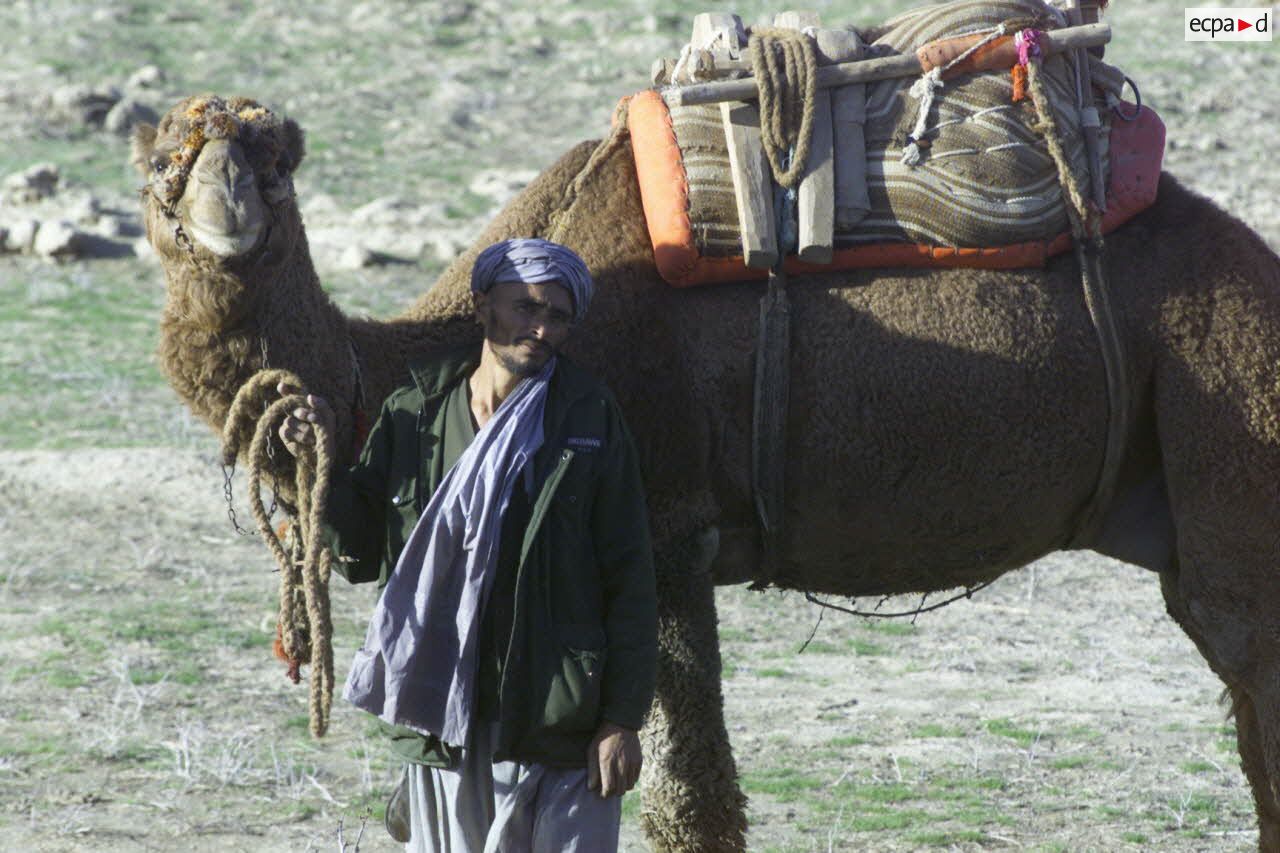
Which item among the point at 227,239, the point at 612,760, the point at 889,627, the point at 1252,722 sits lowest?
the point at 889,627

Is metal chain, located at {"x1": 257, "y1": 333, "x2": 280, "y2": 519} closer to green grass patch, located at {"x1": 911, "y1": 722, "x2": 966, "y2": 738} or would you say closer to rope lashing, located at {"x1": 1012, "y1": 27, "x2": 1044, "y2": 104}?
rope lashing, located at {"x1": 1012, "y1": 27, "x2": 1044, "y2": 104}

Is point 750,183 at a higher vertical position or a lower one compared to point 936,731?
higher

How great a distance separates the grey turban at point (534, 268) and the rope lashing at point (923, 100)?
117 centimetres

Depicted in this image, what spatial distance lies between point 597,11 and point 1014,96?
1526 cm

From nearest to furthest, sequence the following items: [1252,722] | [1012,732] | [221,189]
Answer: [221,189] < [1252,722] < [1012,732]

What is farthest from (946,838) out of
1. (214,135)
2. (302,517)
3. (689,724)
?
(214,135)

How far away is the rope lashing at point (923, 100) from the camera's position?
4.81m

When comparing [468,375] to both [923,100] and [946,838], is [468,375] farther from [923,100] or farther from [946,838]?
[946,838]

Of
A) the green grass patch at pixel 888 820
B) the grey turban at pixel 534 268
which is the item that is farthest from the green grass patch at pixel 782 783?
the grey turban at pixel 534 268

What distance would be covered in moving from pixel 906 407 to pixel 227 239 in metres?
1.83

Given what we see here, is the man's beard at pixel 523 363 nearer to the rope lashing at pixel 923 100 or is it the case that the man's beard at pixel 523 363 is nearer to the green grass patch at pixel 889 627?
the rope lashing at pixel 923 100

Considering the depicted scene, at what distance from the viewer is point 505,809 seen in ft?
13.0

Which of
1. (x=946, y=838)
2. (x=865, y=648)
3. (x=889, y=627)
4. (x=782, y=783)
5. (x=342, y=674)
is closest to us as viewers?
(x=946, y=838)

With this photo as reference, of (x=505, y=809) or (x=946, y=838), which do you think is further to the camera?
(x=946, y=838)
